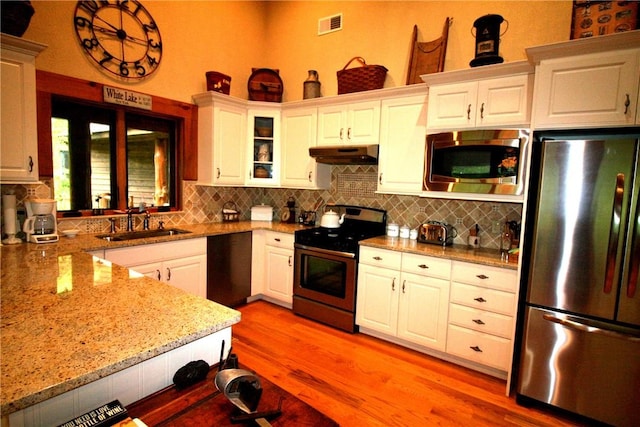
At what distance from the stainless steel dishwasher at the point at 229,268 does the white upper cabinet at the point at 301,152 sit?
0.85m

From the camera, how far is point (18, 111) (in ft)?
7.48

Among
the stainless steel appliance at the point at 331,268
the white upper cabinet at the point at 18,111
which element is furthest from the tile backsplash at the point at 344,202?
the white upper cabinet at the point at 18,111

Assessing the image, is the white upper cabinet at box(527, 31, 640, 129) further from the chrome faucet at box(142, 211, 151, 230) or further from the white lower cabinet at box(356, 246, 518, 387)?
the chrome faucet at box(142, 211, 151, 230)

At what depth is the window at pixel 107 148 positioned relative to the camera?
2828 millimetres

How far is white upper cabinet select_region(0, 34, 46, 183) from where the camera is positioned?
2.21 meters

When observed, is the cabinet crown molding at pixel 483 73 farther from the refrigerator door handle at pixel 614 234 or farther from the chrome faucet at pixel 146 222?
the chrome faucet at pixel 146 222

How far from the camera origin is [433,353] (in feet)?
9.34

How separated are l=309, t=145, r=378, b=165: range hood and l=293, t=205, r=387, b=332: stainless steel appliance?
0.57 meters

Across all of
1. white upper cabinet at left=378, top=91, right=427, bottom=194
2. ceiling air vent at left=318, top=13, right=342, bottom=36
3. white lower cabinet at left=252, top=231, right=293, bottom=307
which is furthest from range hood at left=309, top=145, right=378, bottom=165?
ceiling air vent at left=318, top=13, right=342, bottom=36

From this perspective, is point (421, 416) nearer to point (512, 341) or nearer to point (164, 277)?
point (512, 341)

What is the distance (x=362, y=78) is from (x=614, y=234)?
7.92 feet

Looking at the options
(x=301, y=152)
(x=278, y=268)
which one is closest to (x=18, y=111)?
(x=301, y=152)

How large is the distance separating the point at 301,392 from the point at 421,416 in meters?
0.79

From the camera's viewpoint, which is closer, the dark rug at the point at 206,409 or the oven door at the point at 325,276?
the dark rug at the point at 206,409
